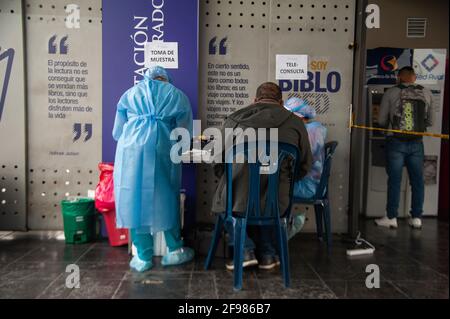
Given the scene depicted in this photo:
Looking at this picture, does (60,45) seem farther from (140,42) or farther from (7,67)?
(140,42)

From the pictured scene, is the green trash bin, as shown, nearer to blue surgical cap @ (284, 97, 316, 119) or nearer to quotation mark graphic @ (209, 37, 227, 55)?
quotation mark graphic @ (209, 37, 227, 55)

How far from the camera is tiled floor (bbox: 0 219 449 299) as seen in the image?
8.25 ft

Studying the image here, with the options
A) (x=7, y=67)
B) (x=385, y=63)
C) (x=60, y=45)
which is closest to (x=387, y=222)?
(x=385, y=63)

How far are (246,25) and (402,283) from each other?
2.67 m

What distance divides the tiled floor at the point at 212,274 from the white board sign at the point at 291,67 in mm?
1630

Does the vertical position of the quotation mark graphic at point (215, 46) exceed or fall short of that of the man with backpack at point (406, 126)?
it exceeds it

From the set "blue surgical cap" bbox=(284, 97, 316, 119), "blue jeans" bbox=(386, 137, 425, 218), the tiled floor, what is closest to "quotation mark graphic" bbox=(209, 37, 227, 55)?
"blue surgical cap" bbox=(284, 97, 316, 119)

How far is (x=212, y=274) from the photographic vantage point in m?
2.84

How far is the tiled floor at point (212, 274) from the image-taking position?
8.25ft

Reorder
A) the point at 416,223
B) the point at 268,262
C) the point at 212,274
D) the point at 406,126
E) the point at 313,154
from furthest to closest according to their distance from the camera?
the point at 416,223, the point at 406,126, the point at 313,154, the point at 268,262, the point at 212,274

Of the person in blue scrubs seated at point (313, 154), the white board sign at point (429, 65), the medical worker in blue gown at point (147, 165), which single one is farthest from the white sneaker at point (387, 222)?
the medical worker in blue gown at point (147, 165)

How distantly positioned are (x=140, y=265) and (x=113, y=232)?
70 cm

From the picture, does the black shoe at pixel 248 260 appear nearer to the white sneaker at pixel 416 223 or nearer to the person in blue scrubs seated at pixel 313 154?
the person in blue scrubs seated at pixel 313 154
